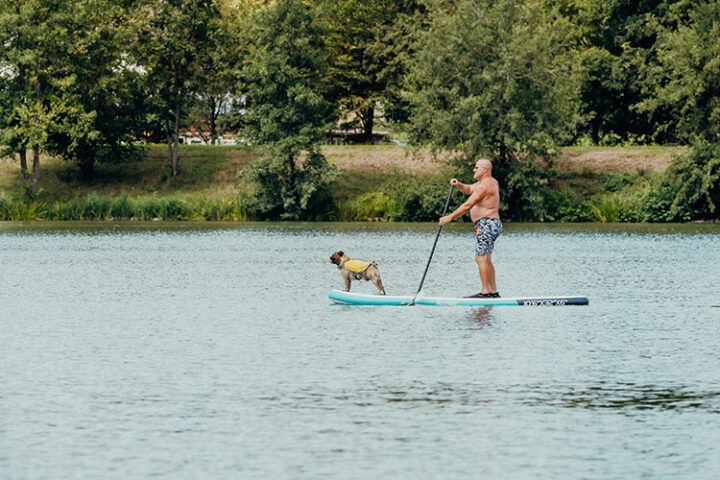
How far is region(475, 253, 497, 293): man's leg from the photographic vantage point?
21.7 m

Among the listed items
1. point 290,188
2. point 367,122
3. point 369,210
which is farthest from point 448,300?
point 367,122

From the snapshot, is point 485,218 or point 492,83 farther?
point 492,83

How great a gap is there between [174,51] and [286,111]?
31.8ft

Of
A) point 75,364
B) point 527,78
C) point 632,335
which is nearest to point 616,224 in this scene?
point 527,78

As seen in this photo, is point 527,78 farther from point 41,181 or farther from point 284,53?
point 41,181

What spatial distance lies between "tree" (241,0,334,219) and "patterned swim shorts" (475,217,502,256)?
152 feet

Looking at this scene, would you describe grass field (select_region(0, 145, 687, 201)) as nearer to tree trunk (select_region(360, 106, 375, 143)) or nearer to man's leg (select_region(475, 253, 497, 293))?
tree trunk (select_region(360, 106, 375, 143))

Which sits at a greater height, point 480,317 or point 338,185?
point 338,185

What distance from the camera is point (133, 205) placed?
68750 millimetres

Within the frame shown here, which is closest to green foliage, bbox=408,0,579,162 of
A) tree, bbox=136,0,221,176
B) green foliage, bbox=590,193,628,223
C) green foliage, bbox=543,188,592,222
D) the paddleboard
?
green foliage, bbox=543,188,592,222

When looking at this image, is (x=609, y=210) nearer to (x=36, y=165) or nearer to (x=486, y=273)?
(x=36, y=165)

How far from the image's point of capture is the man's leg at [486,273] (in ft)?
71.3

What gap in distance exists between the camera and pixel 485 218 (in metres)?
22.0

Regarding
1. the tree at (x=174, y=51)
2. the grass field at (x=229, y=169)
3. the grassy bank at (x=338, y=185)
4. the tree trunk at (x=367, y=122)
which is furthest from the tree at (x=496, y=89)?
the tree trunk at (x=367, y=122)
